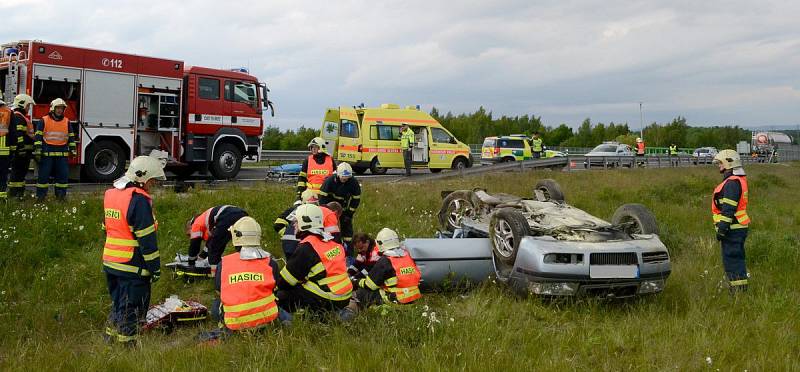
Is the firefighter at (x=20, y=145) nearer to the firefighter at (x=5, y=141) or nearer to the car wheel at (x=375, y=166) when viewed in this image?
the firefighter at (x=5, y=141)

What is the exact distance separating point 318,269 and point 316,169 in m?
3.56

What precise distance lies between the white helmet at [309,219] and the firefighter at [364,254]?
4.66 feet

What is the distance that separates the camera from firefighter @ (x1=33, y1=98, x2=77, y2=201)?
8445 mm

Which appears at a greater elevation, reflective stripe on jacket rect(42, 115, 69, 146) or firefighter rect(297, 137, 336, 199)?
reflective stripe on jacket rect(42, 115, 69, 146)

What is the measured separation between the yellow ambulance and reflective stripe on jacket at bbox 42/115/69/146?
28.4 ft

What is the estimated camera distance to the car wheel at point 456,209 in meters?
7.56

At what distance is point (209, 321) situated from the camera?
5539 mm

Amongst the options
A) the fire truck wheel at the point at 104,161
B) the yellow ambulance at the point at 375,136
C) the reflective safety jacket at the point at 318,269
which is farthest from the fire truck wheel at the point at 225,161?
the reflective safety jacket at the point at 318,269

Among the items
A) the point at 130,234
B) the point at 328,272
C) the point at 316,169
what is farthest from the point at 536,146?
the point at 130,234

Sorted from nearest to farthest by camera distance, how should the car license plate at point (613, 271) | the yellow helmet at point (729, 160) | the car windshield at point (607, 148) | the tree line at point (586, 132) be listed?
the car license plate at point (613, 271)
the yellow helmet at point (729, 160)
the car windshield at point (607, 148)
the tree line at point (586, 132)

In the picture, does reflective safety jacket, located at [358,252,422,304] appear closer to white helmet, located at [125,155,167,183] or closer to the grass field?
the grass field

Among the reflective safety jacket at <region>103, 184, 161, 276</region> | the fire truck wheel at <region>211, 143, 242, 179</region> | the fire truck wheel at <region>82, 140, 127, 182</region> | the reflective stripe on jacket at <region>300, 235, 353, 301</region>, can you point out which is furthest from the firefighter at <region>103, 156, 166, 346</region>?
the fire truck wheel at <region>211, 143, 242, 179</region>

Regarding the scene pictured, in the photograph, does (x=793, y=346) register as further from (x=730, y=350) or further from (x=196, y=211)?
(x=196, y=211)

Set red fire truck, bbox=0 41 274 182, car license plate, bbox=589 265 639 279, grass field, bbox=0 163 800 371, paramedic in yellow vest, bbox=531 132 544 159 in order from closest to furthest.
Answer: grass field, bbox=0 163 800 371, car license plate, bbox=589 265 639 279, red fire truck, bbox=0 41 274 182, paramedic in yellow vest, bbox=531 132 544 159
